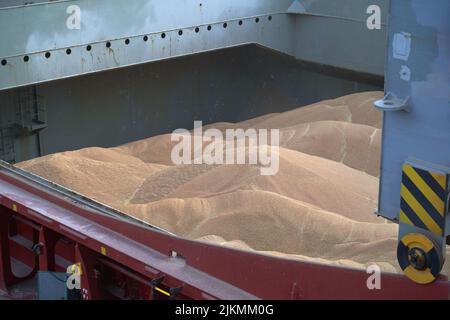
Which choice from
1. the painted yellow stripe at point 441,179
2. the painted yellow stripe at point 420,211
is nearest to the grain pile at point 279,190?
the painted yellow stripe at point 420,211

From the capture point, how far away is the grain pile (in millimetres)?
4809

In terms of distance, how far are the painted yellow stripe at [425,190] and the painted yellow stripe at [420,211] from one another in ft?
0.17

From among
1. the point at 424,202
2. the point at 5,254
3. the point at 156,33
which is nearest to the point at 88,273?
the point at 5,254

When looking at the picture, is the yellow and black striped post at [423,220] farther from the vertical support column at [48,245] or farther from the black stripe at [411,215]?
the vertical support column at [48,245]

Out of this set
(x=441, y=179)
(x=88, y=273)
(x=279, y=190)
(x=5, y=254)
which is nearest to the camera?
(x=441, y=179)

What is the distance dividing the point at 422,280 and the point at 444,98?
2.29 ft

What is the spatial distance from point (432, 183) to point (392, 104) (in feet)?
1.19

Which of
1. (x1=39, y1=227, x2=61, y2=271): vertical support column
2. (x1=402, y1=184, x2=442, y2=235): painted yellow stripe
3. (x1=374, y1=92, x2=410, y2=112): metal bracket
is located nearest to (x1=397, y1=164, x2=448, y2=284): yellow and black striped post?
(x1=402, y1=184, x2=442, y2=235): painted yellow stripe

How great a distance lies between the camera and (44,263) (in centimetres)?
444

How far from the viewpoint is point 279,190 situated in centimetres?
566

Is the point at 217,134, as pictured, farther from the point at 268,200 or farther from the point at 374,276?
the point at 374,276

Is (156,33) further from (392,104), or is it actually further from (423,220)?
(423,220)

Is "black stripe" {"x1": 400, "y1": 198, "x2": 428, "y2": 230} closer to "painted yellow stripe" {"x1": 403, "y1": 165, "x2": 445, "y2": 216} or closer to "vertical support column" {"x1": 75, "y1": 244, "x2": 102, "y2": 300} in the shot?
"painted yellow stripe" {"x1": 403, "y1": 165, "x2": 445, "y2": 216}
